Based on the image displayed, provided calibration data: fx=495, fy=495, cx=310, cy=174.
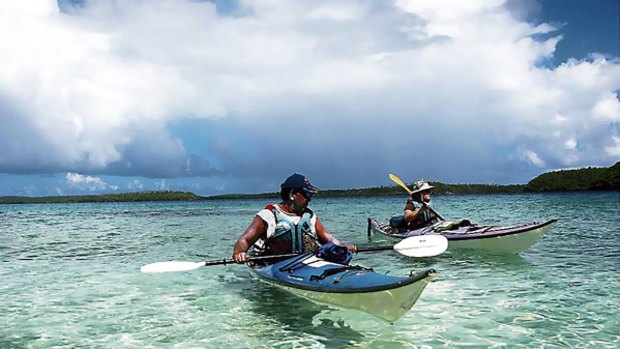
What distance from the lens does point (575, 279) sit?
37.1 ft

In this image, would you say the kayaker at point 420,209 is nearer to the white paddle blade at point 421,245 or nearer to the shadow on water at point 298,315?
the shadow on water at point 298,315

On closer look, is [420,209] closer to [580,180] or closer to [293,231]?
[293,231]

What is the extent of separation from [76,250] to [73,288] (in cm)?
891

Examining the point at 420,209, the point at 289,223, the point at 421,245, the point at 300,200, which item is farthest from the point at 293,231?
the point at 420,209

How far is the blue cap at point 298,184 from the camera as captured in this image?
9070 millimetres

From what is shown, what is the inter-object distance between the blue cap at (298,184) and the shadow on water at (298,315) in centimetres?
215

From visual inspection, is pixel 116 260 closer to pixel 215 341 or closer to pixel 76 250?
pixel 76 250

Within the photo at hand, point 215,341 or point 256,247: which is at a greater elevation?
point 256,247

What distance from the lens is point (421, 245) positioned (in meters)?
8.88

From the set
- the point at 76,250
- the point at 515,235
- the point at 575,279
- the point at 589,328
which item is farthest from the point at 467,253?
the point at 76,250

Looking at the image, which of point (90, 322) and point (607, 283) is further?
point (607, 283)

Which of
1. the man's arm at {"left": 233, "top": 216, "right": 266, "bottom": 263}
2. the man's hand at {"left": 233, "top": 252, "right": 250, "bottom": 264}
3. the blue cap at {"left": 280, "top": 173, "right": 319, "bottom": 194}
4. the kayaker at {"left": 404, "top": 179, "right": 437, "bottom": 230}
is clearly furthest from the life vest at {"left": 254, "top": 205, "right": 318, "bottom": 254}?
the kayaker at {"left": 404, "top": 179, "right": 437, "bottom": 230}

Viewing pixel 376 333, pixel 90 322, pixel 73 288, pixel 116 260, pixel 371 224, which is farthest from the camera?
pixel 371 224

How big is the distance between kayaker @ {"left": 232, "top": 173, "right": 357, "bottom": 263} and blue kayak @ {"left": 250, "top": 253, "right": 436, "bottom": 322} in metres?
0.81
